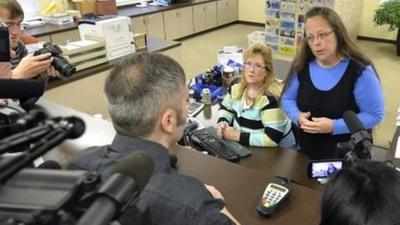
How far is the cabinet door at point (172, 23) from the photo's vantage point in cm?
629

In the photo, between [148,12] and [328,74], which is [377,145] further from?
[148,12]

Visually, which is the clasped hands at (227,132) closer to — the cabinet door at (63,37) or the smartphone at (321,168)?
the smartphone at (321,168)

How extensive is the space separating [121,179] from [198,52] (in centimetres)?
578

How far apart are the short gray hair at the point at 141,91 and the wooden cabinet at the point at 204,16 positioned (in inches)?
235

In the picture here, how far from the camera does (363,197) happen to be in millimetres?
808

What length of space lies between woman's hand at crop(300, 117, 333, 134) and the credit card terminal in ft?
2.16

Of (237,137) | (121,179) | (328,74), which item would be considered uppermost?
(121,179)

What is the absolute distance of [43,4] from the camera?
5215mm

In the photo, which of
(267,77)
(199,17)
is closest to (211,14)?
(199,17)

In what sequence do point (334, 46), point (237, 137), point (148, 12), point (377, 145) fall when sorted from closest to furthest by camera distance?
point (334, 46)
point (237, 137)
point (377, 145)
point (148, 12)

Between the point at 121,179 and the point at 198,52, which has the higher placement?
the point at 121,179

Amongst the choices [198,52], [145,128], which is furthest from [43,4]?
[145,128]

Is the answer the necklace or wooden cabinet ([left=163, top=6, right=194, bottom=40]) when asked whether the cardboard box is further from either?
the necklace

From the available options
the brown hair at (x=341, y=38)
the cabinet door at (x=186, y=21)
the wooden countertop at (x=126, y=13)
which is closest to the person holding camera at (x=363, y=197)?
the brown hair at (x=341, y=38)
